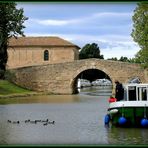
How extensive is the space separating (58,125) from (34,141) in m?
4.50

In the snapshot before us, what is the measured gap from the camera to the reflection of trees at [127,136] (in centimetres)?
1234

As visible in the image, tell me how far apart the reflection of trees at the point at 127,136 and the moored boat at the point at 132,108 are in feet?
1.18

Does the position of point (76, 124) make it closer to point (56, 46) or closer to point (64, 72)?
point (64, 72)

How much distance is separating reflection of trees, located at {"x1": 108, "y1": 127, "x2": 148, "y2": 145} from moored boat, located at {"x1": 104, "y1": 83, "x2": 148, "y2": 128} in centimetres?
36

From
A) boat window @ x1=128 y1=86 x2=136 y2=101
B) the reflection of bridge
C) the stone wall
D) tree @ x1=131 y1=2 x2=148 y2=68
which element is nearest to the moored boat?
boat window @ x1=128 y1=86 x2=136 y2=101

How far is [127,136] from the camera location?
13.4 m

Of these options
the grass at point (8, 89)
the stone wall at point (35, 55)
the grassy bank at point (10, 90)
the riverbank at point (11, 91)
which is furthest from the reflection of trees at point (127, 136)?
the stone wall at point (35, 55)

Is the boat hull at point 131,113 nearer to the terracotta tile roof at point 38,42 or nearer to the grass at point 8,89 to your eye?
the grass at point 8,89

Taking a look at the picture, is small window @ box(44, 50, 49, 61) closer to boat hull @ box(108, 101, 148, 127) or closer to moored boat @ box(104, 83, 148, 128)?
moored boat @ box(104, 83, 148, 128)

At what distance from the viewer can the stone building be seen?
200 feet

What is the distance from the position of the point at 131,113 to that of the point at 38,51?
1879 inches

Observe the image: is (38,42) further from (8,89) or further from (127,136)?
(127,136)

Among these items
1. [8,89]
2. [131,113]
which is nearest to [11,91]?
[8,89]

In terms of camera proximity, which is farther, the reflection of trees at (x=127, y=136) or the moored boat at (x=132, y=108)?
the moored boat at (x=132, y=108)
